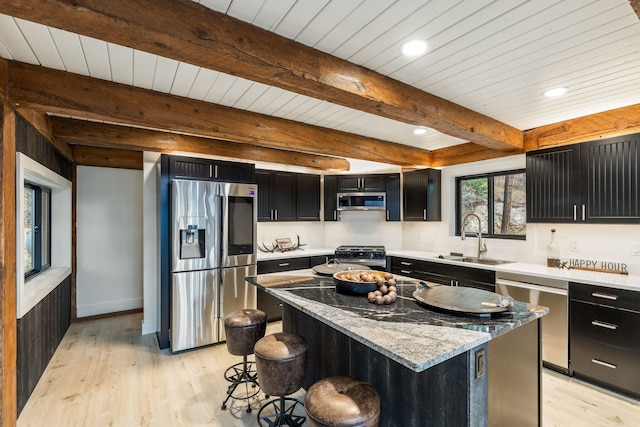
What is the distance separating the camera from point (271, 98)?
2.74 meters

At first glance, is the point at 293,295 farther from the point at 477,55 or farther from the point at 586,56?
the point at 586,56

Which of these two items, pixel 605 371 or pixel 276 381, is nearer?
pixel 276 381

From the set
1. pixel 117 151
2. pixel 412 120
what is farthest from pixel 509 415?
pixel 117 151

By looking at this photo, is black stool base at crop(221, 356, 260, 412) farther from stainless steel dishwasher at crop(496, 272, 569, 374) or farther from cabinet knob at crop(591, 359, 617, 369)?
cabinet knob at crop(591, 359, 617, 369)

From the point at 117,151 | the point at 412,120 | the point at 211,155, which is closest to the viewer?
the point at 412,120

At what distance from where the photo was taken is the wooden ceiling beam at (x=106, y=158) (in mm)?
4410

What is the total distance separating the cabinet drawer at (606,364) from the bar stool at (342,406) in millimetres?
2441

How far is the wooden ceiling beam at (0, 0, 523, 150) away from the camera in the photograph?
50.5 inches

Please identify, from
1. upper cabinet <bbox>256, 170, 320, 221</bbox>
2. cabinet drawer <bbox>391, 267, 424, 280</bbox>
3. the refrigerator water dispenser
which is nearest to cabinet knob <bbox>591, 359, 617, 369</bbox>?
cabinet drawer <bbox>391, 267, 424, 280</bbox>

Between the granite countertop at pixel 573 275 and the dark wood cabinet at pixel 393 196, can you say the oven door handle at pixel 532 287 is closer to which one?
the granite countertop at pixel 573 275

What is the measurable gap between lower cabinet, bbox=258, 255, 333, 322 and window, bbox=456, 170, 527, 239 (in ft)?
7.76

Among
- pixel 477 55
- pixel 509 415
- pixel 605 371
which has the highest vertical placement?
pixel 477 55

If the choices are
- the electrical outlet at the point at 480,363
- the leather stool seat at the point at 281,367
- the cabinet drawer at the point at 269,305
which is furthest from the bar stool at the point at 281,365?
the cabinet drawer at the point at 269,305

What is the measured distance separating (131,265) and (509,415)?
500 cm
